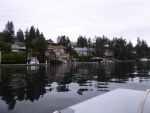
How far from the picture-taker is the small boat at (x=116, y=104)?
2284mm

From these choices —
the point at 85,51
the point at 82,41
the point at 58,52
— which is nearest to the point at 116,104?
the point at 58,52

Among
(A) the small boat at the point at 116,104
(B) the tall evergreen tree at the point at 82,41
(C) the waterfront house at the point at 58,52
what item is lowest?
(A) the small boat at the point at 116,104

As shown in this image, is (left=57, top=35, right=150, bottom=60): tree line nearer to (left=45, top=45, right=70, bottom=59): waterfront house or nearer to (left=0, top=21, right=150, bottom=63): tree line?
(left=0, top=21, right=150, bottom=63): tree line

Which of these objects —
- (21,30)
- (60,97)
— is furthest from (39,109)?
(21,30)

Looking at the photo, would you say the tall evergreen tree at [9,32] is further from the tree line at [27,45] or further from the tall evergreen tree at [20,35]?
the tall evergreen tree at [20,35]

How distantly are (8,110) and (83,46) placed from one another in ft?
296

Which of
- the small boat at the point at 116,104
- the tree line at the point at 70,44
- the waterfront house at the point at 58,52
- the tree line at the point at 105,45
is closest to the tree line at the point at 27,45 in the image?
the tree line at the point at 70,44

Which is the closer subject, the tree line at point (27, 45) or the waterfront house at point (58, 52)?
the tree line at point (27, 45)

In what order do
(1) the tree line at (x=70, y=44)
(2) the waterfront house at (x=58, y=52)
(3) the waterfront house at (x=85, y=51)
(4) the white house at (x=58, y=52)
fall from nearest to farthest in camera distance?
1. (1) the tree line at (x=70, y=44)
2. (2) the waterfront house at (x=58, y=52)
3. (4) the white house at (x=58, y=52)
4. (3) the waterfront house at (x=85, y=51)

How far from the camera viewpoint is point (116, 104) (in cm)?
246

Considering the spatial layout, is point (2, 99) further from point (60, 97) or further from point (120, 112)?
point (120, 112)

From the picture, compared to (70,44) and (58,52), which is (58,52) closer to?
(58,52)

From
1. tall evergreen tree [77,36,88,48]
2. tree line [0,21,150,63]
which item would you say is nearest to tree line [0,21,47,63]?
tree line [0,21,150,63]

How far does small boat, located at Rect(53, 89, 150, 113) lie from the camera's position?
7.49ft
